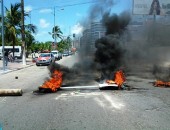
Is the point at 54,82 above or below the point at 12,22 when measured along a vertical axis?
below

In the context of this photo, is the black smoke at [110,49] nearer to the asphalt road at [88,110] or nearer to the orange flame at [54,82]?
the orange flame at [54,82]

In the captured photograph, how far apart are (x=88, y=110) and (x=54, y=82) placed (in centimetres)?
511

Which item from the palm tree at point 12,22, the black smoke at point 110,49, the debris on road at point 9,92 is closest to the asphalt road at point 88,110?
the debris on road at point 9,92

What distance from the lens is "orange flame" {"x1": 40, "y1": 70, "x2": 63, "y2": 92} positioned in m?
14.0

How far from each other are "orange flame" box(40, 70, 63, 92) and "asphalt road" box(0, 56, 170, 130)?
37cm

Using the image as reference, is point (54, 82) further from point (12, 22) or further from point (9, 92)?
point (12, 22)

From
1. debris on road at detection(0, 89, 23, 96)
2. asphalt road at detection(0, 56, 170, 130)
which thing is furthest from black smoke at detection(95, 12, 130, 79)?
debris on road at detection(0, 89, 23, 96)

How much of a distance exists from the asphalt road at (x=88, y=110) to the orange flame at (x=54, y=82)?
369 millimetres

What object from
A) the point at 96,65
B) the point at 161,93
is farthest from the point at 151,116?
the point at 96,65

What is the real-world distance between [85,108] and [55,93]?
147 inches

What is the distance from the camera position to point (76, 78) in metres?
17.8

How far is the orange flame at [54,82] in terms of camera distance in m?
14.0

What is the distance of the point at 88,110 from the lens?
9695 millimetres

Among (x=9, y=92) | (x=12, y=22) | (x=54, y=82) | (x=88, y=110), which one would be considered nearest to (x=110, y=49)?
(x=54, y=82)
